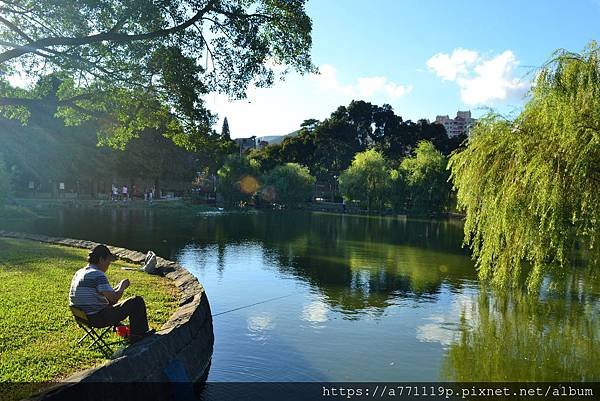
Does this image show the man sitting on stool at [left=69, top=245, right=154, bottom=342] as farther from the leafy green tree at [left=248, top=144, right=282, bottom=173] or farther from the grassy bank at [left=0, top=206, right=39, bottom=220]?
the leafy green tree at [left=248, top=144, right=282, bottom=173]

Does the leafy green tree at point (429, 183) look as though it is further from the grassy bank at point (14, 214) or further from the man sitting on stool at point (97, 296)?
the man sitting on stool at point (97, 296)

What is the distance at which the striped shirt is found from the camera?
281 inches

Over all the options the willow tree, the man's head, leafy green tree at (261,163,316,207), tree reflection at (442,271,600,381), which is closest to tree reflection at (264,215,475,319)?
tree reflection at (442,271,600,381)

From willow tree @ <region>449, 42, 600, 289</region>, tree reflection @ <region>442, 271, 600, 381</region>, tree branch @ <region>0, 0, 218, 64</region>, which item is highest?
tree branch @ <region>0, 0, 218, 64</region>

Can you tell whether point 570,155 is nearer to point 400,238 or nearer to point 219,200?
point 400,238

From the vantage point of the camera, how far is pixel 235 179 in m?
73.9

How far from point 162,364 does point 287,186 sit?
67338 millimetres

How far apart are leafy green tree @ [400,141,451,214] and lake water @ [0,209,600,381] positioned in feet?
110

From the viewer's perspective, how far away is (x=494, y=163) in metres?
12.8

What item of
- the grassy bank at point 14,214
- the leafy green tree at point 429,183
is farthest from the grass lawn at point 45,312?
the leafy green tree at point 429,183

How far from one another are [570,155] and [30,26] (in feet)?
39.2

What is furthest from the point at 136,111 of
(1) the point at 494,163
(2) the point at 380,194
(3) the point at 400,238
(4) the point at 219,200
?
(4) the point at 219,200

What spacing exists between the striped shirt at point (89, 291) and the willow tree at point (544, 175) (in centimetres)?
907

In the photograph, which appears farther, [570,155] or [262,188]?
[262,188]
